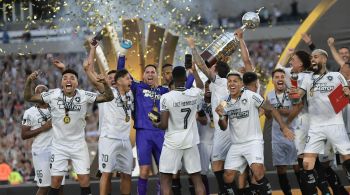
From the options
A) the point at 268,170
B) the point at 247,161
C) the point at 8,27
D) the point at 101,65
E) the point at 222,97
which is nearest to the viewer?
the point at 247,161

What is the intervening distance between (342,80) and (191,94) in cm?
217

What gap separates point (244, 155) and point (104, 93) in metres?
2.19

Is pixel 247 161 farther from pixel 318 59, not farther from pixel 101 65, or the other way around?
pixel 101 65

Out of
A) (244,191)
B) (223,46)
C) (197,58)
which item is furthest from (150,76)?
(244,191)

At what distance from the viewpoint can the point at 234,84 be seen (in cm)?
1157

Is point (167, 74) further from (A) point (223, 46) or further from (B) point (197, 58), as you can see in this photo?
(B) point (197, 58)

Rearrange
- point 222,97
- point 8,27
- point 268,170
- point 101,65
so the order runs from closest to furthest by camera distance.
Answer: point 222,97
point 268,170
point 101,65
point 8,27

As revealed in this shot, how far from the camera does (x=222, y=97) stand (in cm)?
1253

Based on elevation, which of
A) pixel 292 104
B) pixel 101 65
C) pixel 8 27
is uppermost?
pixel 8 27

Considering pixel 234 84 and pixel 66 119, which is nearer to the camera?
pixel 234 84

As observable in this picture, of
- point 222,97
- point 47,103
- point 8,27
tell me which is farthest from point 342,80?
point 8,27

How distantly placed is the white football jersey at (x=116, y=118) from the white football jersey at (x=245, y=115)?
1897mm

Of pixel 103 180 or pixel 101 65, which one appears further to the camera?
pixel 101 65

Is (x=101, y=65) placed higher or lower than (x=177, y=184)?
higher
